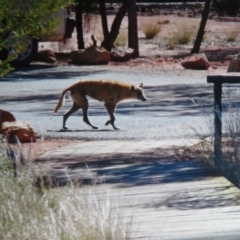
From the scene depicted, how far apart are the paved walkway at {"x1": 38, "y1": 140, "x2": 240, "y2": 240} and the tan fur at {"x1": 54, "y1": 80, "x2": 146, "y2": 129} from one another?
2321 mm

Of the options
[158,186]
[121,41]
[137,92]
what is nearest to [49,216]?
[158,186]

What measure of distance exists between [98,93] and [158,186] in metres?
5.85

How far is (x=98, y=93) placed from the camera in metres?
14.2

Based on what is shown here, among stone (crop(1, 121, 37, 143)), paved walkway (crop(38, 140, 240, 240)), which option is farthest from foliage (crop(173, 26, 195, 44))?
paved walkway (crop(38, 140, 240, 240))

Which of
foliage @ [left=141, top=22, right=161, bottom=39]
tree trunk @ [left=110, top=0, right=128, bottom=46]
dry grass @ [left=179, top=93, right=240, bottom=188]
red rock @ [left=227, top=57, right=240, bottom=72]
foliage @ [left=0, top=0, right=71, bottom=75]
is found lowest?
foliage @ [left=141, top=22, right=161, bottom=39]

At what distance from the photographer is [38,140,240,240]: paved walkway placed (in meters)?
6.82

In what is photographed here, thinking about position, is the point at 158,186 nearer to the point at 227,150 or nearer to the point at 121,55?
the point at 227,150

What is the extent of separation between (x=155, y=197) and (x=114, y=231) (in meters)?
2.51

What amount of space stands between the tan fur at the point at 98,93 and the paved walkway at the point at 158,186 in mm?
2321

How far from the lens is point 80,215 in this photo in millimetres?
5684

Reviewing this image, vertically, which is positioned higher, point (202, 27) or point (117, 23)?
point (117, 23)

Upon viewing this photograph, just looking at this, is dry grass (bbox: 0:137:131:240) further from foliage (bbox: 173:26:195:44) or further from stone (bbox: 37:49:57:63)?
foliage (bbox: 173:26:195:44)

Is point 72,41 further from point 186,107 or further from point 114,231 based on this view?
point 114,231

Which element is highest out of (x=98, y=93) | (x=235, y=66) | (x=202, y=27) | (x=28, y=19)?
(x=28, y=19)
